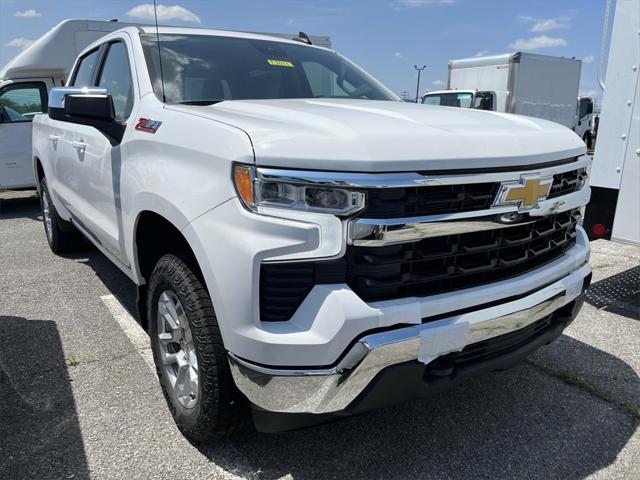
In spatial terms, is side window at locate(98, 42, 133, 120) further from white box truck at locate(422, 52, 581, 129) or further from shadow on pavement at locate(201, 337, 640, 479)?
white box truck at locate(422, 52, 581, 129)

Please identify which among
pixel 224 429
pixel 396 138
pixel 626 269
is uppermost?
pixel 396 138

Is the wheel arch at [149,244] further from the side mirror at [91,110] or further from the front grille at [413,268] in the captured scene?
the front grille at [413,268]

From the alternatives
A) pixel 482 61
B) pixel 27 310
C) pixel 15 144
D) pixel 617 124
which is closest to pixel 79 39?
pixel 15 144

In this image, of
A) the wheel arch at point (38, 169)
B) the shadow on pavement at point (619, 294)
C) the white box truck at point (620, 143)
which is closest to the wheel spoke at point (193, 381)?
the white box truck at point (620, 143)

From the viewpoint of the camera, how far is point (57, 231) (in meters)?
→ 5.52

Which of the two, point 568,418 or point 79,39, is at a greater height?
point 79,39

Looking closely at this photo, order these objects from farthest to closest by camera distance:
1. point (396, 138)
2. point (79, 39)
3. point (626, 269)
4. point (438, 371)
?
point (79, 39)
point (626, 269)
point (438, 371)
point (396, 138)

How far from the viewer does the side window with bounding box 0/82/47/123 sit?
8.81 meters

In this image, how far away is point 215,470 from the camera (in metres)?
2.33

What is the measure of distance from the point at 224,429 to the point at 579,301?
5.82 feet

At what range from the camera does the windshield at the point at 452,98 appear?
640 inches

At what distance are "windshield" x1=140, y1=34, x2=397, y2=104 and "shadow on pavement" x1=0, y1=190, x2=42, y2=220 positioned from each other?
6163 millimetres

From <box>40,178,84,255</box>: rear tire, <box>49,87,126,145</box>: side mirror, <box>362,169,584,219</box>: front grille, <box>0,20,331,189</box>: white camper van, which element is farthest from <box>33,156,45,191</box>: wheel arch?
<box>362,169,584,219</box>: front grille

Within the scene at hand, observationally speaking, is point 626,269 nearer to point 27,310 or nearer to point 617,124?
point 617,124
